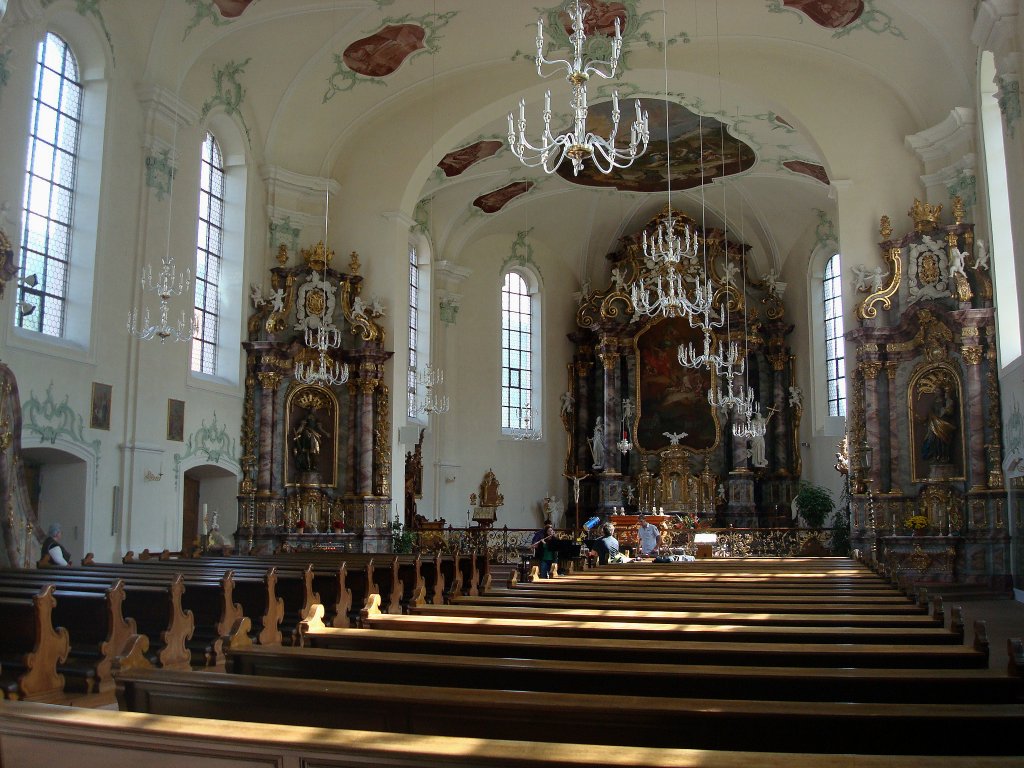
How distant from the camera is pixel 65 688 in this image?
625 cm

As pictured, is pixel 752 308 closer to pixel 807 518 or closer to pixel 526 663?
pixel 807 518

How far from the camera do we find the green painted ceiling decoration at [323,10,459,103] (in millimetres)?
16531

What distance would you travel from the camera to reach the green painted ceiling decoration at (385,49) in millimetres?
16531

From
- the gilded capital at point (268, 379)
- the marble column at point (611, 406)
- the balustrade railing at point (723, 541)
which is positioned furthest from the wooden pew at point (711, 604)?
the marble column at point (611, 406)

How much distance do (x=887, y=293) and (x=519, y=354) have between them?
455 inches

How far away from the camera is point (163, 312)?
13.0 metres

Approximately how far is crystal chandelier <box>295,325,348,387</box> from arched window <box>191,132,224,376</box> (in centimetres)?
159

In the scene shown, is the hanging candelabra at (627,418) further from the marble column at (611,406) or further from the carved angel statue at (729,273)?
the carved angel statue at (729,273)

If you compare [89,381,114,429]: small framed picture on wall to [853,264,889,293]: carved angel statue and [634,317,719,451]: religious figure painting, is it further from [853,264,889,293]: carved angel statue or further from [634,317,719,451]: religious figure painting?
[634,317,719,451]: religious figure painting

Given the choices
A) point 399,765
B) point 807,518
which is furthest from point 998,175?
point 399,765

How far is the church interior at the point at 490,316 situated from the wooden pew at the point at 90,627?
0.09 metres

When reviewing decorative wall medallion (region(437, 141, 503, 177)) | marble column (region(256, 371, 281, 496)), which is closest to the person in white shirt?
marble column (region(256, 371, 281, 496))

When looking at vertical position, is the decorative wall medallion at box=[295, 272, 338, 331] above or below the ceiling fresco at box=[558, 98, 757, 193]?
below

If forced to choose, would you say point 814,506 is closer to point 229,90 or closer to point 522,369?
point 522,369
